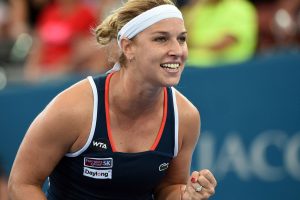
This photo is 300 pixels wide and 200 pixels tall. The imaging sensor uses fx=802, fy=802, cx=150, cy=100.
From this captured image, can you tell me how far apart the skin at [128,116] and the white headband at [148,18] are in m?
0.02

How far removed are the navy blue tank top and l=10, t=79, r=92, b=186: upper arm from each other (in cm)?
10

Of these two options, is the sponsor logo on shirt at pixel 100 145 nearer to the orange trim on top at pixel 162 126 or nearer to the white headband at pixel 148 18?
the orange trim on top at pixel 162 126

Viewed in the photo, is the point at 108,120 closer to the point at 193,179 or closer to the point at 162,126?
the point at 162,126

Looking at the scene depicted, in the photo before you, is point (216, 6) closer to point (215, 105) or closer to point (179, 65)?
point (215, 105)

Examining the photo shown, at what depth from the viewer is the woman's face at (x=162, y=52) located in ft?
12.8

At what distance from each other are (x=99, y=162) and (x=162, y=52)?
647 mm

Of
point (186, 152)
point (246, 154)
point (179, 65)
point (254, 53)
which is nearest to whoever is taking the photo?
point (179, 65)

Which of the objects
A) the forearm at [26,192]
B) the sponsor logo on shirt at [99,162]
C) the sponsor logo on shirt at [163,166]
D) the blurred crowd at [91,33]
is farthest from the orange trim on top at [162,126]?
the blurred crowd at [91,33]

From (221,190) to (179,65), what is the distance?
3.25 metres

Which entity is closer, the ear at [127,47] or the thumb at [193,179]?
the thumb at [193,179]

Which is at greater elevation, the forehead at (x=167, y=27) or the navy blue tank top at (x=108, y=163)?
the forehead at (x=167, y=27)

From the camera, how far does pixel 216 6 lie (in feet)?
23.1

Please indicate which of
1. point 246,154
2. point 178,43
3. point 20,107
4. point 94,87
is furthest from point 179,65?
point 20,107

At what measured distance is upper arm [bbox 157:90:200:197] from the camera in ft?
13.7
